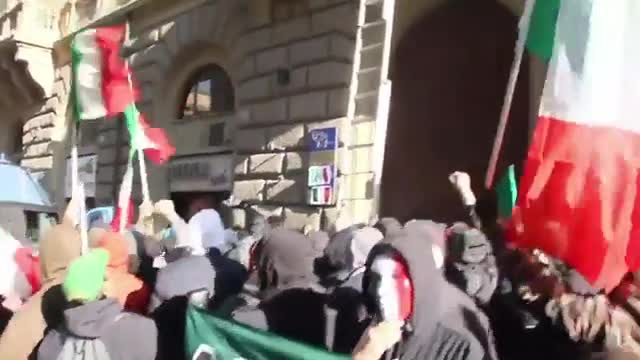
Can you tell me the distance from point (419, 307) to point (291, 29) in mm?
7105

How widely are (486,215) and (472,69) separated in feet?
6.70

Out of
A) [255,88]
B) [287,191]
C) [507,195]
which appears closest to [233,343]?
[507,195]

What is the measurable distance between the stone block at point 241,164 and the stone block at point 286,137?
0.51 metres

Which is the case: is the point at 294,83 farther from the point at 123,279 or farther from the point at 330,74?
the point at 123,279

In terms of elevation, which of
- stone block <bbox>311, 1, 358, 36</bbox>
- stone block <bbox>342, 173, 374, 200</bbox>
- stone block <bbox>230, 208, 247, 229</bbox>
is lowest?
stone block <bbox>230, 208, 247, 229</bbox>

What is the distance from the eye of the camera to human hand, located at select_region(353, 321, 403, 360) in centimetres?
303

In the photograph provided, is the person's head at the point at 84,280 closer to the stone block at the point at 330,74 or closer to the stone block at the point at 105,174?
the stone block at the point at 330,74

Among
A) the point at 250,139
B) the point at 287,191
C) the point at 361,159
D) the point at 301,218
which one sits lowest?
the point at 301,218

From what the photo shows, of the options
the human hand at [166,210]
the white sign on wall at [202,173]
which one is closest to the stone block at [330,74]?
the white sign on wall at [202,173]

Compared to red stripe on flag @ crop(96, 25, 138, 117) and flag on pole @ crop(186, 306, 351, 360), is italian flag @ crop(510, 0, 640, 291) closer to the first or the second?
flag on pole @ crop(186, 306, 351, 360)

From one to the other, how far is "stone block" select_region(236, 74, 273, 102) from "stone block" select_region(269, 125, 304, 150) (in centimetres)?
46

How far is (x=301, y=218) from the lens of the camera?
31.0 ft

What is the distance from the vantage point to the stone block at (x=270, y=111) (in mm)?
10000

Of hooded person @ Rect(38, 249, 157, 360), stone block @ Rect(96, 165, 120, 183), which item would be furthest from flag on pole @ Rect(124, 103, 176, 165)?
stone block @ Rect(96, 165, 120, 183)
